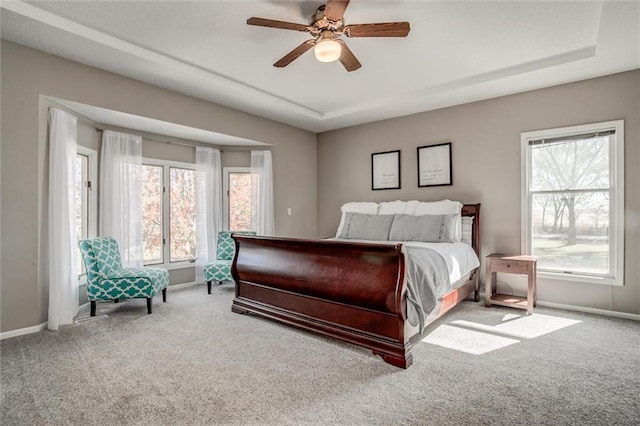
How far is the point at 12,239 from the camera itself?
3.00 m

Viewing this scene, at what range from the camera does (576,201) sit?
12.6 feet

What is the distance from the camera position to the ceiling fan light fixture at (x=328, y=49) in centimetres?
256

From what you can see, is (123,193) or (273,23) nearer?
(273,23)

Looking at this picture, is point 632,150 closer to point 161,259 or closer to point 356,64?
point 356,64

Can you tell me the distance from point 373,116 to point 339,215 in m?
1.84

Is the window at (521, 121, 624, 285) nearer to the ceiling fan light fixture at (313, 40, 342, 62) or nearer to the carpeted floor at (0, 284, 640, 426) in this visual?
the carpeted floor at (0, 284, 640, 426)

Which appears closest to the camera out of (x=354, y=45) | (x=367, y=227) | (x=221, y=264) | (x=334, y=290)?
(x=334, y=290)

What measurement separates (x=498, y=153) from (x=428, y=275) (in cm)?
249

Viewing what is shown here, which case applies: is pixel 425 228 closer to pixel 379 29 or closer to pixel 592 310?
pixel 592 310

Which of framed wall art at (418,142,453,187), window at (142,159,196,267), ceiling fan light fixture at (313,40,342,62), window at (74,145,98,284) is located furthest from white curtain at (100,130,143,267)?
framed wall art at (418,142,453,187)

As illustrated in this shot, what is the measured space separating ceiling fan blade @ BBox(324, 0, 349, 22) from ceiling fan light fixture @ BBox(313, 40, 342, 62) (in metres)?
0.18

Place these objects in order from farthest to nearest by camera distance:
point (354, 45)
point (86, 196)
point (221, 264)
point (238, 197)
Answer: point (238, 197), point (221, 264), point (86, 196), point (354, 45)

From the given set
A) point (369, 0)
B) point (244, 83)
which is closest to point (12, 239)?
point (244, 83)

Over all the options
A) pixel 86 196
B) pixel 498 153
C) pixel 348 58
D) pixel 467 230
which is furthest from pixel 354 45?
pixel 86 196
